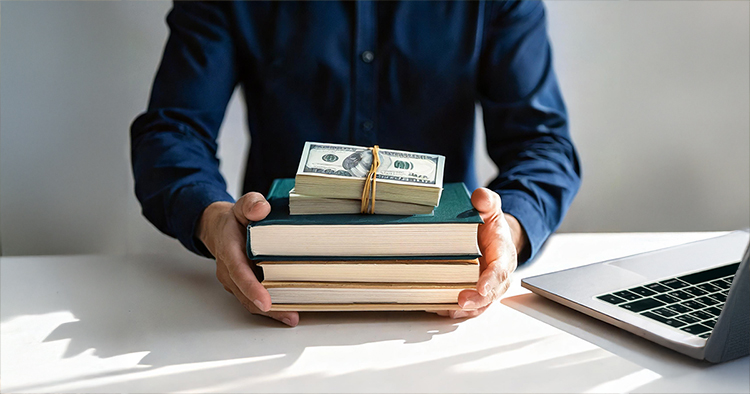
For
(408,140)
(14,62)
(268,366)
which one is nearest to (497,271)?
(268,366)

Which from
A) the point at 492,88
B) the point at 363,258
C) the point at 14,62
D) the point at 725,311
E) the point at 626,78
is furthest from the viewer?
the point at 626,78

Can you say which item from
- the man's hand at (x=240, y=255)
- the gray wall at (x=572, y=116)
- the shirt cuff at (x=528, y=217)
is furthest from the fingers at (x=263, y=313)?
the gray wall at (x=572, y=116)

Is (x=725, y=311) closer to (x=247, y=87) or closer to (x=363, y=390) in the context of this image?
(x=363, y=390)

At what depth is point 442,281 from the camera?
890 millimetres

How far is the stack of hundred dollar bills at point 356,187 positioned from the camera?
850 millimetres

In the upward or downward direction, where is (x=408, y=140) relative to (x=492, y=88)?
downward

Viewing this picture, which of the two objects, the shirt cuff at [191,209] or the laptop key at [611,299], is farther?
the shirt cuff at [191,209]

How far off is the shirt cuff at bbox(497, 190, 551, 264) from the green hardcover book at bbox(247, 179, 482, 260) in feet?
1.03

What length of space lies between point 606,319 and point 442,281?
24cm

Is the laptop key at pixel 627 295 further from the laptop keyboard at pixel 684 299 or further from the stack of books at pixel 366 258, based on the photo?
the stack of books at pixel 366 258

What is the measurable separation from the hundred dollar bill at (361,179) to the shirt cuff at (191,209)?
352mm

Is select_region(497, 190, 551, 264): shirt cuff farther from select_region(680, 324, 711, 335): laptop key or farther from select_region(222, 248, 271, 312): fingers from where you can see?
select_region(222, 248, 271, 312): fingers

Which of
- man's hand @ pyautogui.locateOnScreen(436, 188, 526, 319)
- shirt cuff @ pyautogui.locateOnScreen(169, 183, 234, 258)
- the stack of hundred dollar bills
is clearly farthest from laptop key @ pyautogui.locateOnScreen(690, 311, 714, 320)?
shirt cuff @ pyautogui.locateOnScreen(169, 183, 234, 258)

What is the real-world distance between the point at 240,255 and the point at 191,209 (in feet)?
0.97
